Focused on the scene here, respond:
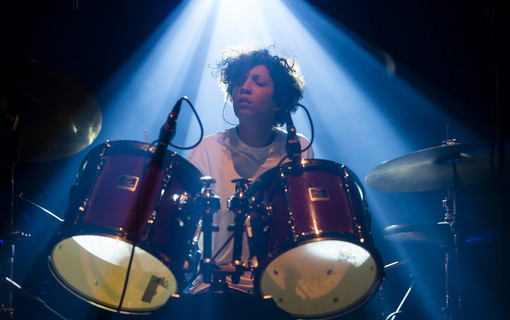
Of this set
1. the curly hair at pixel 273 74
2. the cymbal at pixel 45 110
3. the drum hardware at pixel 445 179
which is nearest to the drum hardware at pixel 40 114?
the cymbal at pixel 45 110

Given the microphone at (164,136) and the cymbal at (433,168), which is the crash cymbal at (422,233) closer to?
the cymbal at (433,168)

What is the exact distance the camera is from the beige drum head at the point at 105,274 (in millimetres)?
1864

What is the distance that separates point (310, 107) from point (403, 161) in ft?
5.56

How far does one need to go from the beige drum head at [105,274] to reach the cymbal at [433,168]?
157cm

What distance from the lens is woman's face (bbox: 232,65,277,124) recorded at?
2828 mm

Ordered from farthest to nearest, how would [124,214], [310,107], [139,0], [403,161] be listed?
[310,107], [139,0], [403,161], [124,214]

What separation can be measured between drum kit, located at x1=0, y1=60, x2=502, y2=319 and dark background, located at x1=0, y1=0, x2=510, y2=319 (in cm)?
132

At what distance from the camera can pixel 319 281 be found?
1953mm

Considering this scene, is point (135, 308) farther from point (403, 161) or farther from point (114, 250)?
point (403, 161)

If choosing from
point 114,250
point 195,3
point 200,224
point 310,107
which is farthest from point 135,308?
point 195,3

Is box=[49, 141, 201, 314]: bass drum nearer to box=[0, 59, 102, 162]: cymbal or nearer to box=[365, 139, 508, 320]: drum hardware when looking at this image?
box=[0, 59, 102, 162]: cymbal

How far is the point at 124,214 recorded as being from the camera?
66.6 inches

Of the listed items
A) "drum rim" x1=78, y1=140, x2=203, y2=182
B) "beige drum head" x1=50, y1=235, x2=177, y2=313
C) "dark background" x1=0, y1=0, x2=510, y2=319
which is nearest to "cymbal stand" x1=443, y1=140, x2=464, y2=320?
"dark background" x1=0, y1=0, x2=510, y2=319

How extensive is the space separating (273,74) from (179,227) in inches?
67.0
